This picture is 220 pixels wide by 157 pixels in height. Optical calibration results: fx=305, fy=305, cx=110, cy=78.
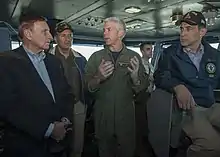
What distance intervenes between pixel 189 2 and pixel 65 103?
11.8 ft

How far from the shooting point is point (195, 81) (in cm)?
187

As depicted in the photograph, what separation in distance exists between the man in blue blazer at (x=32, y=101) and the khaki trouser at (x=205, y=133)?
71cm

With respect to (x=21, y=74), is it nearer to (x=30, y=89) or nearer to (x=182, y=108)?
(x=30, y=89)

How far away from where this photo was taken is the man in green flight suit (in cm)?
237

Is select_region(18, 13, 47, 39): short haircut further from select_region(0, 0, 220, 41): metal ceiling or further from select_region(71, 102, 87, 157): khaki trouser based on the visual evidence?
select_region(0, 0, 220, 41): metal ceiling

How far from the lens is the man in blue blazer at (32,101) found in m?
1.61

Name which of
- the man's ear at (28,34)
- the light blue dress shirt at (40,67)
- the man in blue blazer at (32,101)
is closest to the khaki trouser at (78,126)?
the man in blue blazer at (32,101)

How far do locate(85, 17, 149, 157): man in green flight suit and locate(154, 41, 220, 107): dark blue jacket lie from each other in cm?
44

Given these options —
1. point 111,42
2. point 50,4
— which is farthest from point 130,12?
point 111,42

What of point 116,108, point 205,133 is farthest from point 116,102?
point 205,133

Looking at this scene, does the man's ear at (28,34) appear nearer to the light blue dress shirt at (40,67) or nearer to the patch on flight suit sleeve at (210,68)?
the light blue dress shirt at (40,67)

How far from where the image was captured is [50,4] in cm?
489

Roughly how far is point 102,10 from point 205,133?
166 inches

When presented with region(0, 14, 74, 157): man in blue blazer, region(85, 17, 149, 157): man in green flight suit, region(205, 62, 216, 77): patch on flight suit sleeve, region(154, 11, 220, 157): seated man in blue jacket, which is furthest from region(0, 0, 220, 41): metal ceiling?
region(205, 62, 216, 77): patch on flight suit sleeve
